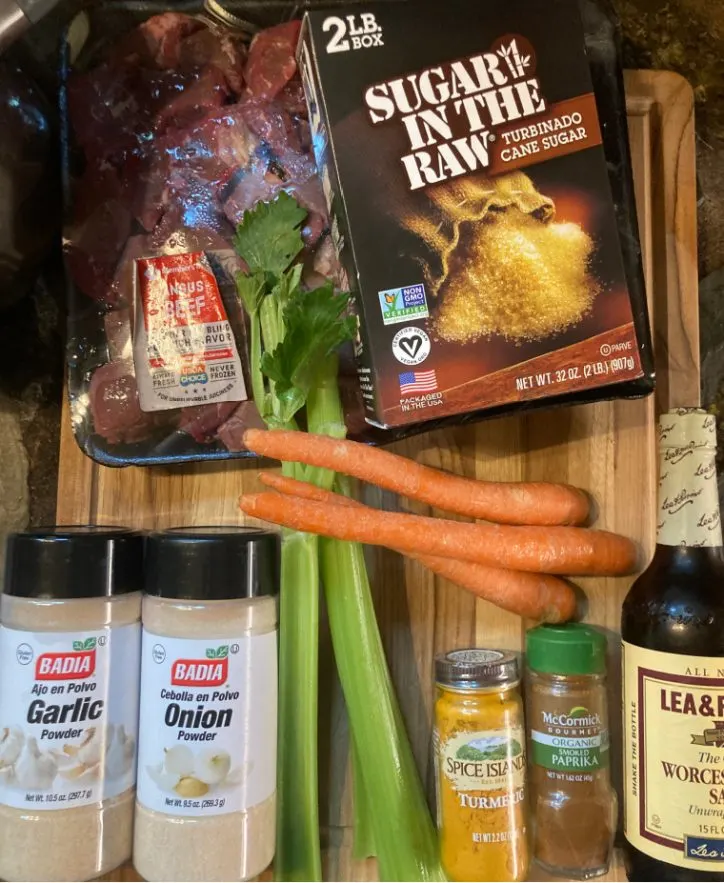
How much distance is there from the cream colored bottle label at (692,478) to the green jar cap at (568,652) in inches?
6.3

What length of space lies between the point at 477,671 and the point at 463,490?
23 centimetres

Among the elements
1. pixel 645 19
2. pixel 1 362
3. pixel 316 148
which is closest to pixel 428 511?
pixel 316 148

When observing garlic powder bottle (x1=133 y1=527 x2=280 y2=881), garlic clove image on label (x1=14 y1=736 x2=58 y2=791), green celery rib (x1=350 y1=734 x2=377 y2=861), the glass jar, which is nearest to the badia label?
the glass jar

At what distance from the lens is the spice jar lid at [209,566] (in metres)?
0.78

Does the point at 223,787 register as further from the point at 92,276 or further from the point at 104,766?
the point at 92,276

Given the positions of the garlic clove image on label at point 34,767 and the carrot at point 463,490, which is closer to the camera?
the garlic clove image on label at point 34,767

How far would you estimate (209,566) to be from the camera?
2.57 ft

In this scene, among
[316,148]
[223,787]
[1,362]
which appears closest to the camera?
[223,787]

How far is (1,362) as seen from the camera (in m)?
1.01

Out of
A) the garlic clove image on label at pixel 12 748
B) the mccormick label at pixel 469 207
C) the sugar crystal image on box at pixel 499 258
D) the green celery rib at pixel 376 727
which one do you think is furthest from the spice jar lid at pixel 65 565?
the sugar crystal image on box at pixel 499 258

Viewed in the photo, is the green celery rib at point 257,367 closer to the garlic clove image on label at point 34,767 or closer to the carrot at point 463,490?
the carrot at point 463,490

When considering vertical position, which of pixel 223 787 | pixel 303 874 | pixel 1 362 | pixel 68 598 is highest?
pixel 1 362

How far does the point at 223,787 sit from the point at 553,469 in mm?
575

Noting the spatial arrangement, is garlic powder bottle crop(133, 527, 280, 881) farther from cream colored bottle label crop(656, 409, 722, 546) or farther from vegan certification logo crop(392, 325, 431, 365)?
cream colored bottle label crop(656, 409, 722, 546)
